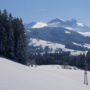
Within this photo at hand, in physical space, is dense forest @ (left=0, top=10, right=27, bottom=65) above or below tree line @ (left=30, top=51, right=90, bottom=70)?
above

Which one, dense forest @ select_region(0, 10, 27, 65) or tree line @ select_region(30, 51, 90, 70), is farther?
tree line @ select_region(30, 51, 90, 70)

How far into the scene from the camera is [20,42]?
7194 centimetres

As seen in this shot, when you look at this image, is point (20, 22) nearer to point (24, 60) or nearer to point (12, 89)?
point (24, 60)

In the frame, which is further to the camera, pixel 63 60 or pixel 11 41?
pixel 63 60

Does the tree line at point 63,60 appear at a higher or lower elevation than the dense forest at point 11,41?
lower

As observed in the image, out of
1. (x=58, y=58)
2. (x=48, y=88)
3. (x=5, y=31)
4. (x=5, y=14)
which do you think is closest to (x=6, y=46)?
(x=5, y=31)

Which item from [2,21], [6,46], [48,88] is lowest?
[48,88]

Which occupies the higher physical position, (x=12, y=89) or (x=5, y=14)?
(x=5, y=14)

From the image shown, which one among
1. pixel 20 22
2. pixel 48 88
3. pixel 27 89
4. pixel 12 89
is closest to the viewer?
pixel 12 89

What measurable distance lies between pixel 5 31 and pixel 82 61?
82.4 meters

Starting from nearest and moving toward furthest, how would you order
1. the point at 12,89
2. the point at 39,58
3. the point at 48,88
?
the point at 12,89
the point at 48,88
the point at 39,58

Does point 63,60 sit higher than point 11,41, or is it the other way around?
point 11,41

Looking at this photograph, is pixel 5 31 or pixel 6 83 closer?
pixel 6 83

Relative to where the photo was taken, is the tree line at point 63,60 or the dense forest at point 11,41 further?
the tree line at point 63,60
